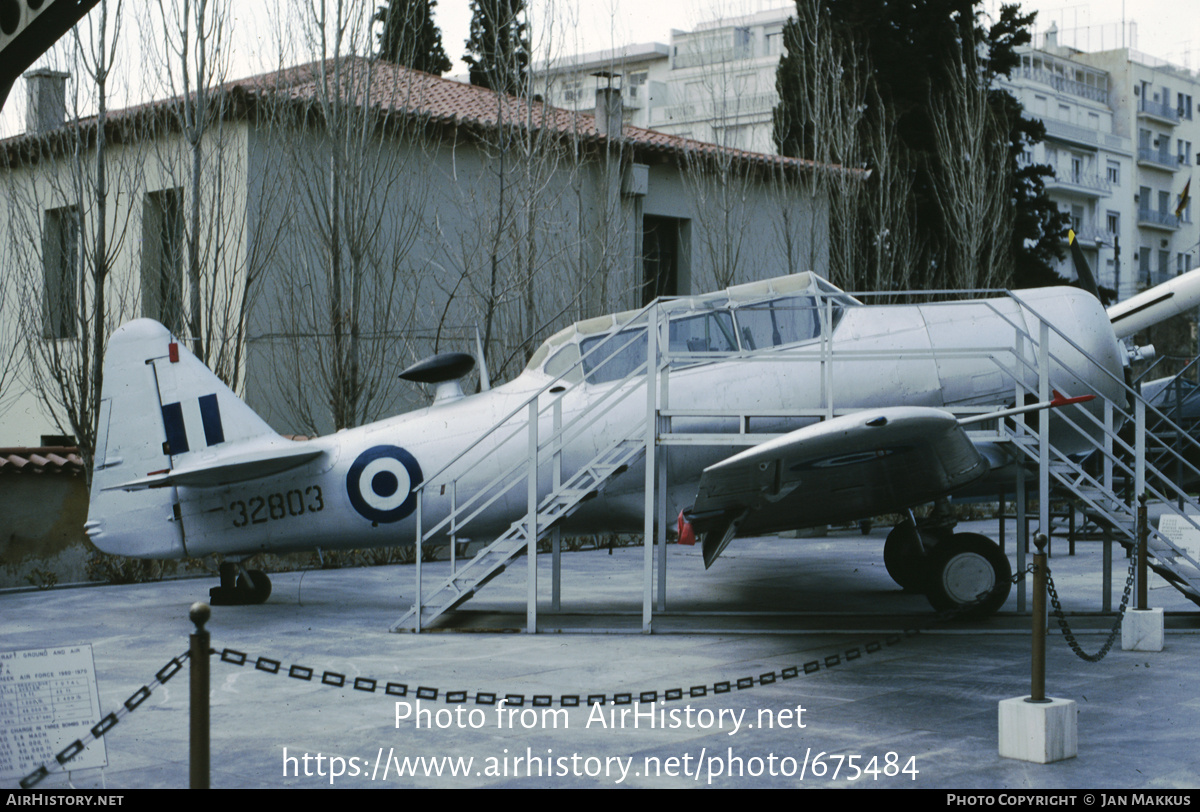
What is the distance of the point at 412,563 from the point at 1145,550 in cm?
1126

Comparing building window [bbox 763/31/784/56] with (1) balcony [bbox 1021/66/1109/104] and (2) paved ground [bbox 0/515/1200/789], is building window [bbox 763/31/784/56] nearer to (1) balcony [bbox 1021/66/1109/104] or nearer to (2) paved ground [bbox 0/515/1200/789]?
(1) balcony [bbox 1021/66/1109/104]

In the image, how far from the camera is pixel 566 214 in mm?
22594

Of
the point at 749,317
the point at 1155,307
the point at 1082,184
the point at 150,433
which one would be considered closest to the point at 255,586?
the point at 150,433

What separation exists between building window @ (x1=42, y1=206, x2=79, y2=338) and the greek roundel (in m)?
8.48

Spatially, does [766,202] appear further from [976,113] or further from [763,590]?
[763,590]

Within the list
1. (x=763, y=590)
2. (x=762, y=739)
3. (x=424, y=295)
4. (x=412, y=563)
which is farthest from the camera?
(x=424, y=295)

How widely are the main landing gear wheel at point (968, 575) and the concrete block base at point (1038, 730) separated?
4511 mm

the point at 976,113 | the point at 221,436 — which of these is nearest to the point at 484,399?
the point at 221,436

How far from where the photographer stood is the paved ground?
5926 millimetres

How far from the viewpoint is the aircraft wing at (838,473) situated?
27.8 feet

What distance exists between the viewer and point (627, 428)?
11.3 meters

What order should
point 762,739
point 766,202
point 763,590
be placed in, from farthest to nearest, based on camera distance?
point 766,202, point 763,590, point 762,739

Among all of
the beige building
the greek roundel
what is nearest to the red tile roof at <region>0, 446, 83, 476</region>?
the beige building

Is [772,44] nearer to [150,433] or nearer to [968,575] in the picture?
[150,433]
